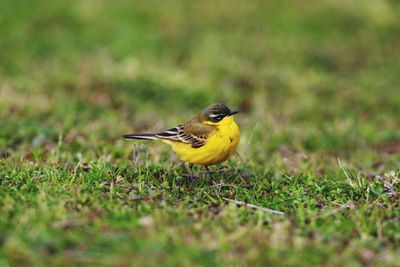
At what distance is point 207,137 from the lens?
6160 millimetres

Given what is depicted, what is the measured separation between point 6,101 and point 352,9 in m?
9.05

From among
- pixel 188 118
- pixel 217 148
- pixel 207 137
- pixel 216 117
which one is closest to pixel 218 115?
pixel 216 117

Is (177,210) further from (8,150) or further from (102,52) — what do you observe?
(102,52)

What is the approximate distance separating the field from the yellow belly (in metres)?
0.25

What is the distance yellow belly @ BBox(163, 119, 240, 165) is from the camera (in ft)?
19.7

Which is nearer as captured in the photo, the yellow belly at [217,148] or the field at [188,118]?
the field at [188,118]

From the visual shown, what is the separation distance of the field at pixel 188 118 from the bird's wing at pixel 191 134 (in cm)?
37

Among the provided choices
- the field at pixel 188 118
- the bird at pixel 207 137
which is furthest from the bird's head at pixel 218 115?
the field at pixel 188 118

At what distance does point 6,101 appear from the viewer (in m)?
8.86

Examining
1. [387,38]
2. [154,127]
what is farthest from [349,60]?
[154,127]

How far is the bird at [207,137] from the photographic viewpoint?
6.04m

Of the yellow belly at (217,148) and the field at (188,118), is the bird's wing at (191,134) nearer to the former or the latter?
the yellow belly at (217,148)

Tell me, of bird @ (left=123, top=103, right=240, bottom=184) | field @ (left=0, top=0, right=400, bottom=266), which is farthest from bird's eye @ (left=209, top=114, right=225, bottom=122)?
field @ (left=0, top=0, right=400, bottom=266)

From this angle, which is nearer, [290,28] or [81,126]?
[81,126]
